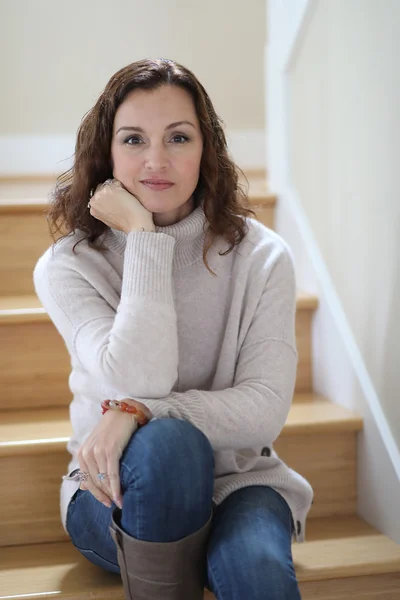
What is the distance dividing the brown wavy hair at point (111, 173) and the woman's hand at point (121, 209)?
2.8 inches

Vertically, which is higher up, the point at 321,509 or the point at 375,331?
the point at 375,331

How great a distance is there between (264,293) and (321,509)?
543 millimetres

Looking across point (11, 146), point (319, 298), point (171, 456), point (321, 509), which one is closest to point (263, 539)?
point (171, 456)

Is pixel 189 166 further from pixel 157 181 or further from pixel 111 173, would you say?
pixel 111 173

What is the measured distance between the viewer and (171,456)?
107cm

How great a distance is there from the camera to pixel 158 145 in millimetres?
1289

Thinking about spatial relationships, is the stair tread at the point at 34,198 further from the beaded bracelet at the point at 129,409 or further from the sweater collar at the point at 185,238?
the beaded bracelet at the point at 129,409

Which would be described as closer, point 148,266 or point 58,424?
point 148,266

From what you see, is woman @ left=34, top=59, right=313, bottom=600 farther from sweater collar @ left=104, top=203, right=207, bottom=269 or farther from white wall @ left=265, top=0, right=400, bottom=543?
white wall @ left=265, top=0, right=400, bottom=543

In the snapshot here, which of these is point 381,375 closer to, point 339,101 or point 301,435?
point 301,435

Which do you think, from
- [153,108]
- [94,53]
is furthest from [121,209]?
[94,53]

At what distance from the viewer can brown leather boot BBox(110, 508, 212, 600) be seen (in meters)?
1.07

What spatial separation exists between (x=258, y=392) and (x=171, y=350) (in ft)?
0.54

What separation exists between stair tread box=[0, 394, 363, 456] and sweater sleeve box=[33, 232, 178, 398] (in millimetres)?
243
